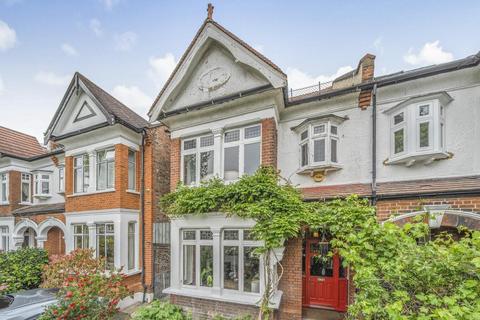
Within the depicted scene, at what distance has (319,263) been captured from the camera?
8.17 meters

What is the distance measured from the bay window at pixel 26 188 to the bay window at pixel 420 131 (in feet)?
61.5

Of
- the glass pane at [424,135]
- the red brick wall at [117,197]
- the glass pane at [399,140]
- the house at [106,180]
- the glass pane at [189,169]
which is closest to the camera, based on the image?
the glass pane at [424,135]

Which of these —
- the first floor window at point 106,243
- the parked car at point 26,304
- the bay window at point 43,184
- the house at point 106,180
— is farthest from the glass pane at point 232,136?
the bay window at point 43,184

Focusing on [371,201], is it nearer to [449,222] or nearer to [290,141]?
[449,222]

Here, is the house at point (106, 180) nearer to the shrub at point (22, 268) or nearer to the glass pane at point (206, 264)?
the shrub at point (22, 268)

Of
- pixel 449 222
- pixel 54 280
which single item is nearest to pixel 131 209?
pixel 54 280

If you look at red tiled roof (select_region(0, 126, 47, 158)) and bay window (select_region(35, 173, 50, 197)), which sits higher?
red tiled roof (select_region(0, 126, 47, 158))

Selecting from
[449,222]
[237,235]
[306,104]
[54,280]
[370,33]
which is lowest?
[54,280]

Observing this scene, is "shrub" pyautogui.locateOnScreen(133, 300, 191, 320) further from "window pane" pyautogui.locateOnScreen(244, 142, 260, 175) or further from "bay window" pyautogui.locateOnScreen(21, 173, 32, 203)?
"bay window" pyautogui.locateOnScreen(21, 173, 32, 203)

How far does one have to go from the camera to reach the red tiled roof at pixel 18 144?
14.6 meters

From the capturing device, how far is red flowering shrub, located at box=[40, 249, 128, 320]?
6.04 metres

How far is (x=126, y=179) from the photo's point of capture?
10.1 meters

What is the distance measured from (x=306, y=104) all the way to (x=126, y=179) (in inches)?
308

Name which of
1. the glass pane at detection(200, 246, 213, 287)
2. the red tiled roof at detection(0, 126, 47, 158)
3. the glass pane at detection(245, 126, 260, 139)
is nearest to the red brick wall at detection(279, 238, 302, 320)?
the glass pane at detection(200, 246, 213, 287)
